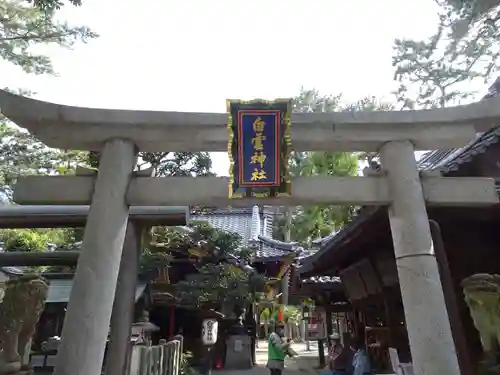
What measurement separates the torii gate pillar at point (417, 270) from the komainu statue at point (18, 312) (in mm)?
4082

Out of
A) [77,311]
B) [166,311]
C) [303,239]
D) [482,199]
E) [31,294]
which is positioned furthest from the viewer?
[303,239]

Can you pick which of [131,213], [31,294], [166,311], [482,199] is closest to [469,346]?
[482,199]

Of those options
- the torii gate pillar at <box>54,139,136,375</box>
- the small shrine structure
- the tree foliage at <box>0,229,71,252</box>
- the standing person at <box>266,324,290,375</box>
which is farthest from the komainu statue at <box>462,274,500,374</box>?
the tree foliage at <box>0,229,71,252</box>

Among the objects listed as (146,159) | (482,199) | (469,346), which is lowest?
(469,346)

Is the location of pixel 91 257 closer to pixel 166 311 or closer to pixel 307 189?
pixel 307 189

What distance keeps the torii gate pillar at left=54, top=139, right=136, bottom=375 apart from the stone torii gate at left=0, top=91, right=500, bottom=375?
0.04 ft

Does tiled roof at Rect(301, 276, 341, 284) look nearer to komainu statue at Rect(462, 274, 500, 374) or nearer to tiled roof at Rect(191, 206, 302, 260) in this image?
tiled roof at Rect(191, 206, 302, 260)

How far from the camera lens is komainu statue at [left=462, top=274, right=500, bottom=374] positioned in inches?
156

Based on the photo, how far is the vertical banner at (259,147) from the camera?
427cm

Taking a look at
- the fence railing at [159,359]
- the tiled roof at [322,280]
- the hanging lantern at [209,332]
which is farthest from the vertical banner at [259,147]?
the tiled roof at [322,280]

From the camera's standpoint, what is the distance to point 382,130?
4383 mm

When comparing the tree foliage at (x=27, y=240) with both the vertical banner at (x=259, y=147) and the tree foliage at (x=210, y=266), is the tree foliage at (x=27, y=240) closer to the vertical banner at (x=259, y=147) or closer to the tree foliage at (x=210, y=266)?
the tree foliage at (x=210, y=266)

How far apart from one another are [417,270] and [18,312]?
444 cm

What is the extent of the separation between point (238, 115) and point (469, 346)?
14.3 feet
